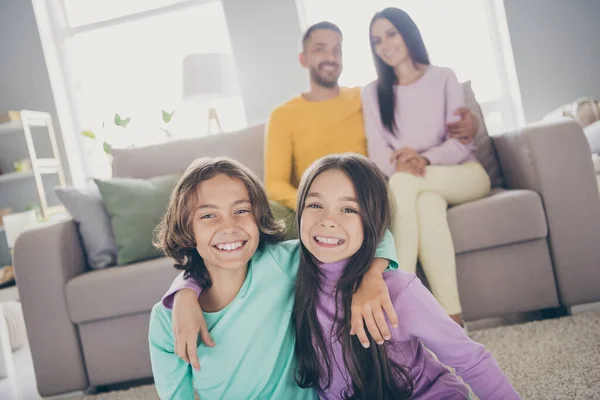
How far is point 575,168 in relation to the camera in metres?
1.50

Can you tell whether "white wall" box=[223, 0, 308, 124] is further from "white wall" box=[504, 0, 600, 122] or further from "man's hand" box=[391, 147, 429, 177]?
"man's hand" box=[391, 147, 429, 177]

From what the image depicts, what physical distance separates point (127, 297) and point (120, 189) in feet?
1.45

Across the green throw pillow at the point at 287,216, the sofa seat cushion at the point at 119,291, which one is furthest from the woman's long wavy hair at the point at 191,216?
the sofa seat cushion at the point at 119,291

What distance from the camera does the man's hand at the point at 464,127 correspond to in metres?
1.68

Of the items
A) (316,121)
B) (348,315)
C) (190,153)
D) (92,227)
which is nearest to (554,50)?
(316,121)

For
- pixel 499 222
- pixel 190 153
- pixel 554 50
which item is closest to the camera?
pixel 499 222

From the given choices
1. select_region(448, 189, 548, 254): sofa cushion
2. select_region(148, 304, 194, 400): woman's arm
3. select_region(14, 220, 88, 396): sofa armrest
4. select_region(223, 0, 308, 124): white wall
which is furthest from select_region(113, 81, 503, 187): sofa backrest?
select_region(223, 0, 308, 124): white wall

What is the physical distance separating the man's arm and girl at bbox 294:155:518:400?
2.62 feet

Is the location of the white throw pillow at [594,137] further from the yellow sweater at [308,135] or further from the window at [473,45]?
the window at [473,45]

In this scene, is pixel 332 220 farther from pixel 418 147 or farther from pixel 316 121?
pixel 316 121

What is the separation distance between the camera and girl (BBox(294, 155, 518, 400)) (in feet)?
2.66

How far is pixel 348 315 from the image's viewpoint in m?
0.86

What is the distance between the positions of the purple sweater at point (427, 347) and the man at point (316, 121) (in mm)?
951

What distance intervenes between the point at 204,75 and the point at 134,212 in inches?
65.4
